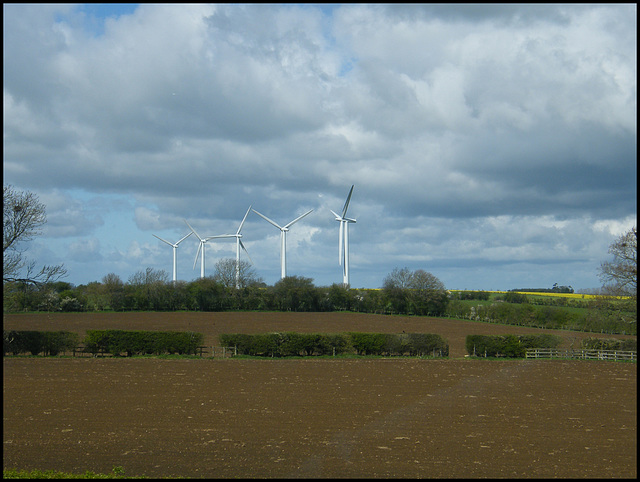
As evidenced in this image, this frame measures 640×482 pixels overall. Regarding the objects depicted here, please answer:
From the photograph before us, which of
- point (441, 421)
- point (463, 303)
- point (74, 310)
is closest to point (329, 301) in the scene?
point (463, 303)

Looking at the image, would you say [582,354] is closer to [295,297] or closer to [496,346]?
[496,346]

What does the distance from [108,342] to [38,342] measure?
5099 millimetres

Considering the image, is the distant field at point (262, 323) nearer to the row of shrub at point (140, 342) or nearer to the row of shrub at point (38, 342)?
the row of shrub at point (140, 342)

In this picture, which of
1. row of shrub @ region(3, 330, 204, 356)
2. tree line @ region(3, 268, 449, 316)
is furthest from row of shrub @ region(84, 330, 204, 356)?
tree line @ region(3, 268, 449, 316)

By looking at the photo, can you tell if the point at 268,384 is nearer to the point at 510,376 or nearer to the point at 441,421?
the point at 441,421

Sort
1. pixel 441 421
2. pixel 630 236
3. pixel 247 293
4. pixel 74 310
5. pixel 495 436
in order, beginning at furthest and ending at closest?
pixel 247 293, pixel 74 310, pixel 630 236, pixel 441 421, pixel 495 436

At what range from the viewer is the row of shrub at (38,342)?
134 feet

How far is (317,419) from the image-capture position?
63.7 ft

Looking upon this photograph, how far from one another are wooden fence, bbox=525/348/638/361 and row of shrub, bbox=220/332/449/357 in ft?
25.3

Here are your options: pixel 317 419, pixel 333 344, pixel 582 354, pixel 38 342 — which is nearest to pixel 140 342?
pixel 38 342

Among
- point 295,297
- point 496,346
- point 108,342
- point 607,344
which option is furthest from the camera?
point 295,297

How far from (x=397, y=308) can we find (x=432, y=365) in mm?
60457

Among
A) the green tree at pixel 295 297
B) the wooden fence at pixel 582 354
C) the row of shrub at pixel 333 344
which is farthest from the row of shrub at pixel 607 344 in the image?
the green tree at pixel 295 297

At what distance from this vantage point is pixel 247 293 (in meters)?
98.2
